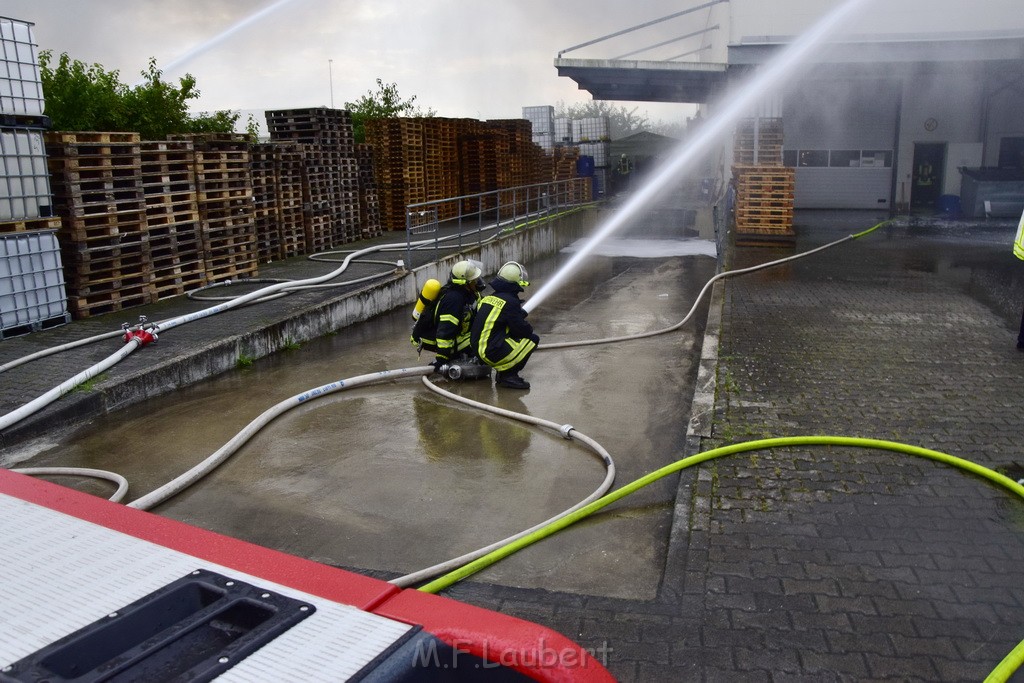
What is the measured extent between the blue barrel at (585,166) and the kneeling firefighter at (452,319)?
1022 inches

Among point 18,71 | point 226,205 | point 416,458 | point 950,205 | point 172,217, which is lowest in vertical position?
point 416,458

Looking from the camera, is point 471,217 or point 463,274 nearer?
point 463,274

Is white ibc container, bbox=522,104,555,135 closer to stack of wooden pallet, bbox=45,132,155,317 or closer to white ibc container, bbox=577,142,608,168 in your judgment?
white ibc container, bbox=577,142,608,168

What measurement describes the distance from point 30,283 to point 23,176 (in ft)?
3.88

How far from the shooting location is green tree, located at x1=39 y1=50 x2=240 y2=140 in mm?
22344

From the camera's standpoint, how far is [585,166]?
1330 inches

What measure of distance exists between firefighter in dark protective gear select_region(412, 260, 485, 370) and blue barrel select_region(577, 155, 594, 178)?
2593 centimetres

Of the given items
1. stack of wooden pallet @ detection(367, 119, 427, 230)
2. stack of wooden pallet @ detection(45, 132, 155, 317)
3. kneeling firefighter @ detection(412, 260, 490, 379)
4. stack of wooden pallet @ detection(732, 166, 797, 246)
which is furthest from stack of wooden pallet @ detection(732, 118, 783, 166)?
stack of wooden pallet @ detection(45, 132, 155, 317)

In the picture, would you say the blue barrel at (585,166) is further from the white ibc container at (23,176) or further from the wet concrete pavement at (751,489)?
the white ibc container at (23,176)

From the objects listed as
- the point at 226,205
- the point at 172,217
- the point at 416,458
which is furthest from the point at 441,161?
the point at 416,458

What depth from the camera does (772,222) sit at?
1712 centimetres

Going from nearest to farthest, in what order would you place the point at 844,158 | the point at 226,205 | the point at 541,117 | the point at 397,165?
1. the point at 226,205
2. the point at 397,165
3. the point at 844,158
4. the point at 541,117

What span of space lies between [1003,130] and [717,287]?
1494 centimetres

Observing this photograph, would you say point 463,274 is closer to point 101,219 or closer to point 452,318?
point 452,318
